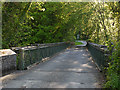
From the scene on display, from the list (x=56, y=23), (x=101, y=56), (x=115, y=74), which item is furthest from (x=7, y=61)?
(x=56, y=23)

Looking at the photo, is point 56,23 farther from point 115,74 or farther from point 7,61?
point 115,74

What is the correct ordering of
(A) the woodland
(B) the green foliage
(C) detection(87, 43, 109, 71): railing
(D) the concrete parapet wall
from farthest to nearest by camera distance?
(D) the concrete parapet wall, (C) detection(87, 43, 109, 71): railing, (A) the woodland, (B) the green foliage

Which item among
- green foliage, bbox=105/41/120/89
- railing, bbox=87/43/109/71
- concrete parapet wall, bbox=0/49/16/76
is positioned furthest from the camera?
concrete parapet wall, bbox=0/49/16/76

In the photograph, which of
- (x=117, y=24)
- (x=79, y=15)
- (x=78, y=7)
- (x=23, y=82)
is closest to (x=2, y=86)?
(x=23, y=82)

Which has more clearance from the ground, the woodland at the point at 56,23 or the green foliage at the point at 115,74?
the woodland at the point at 56,23

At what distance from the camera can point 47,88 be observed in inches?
264

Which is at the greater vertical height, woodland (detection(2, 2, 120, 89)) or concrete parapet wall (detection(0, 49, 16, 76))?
woodland (detection(2, 2, 120, 89))

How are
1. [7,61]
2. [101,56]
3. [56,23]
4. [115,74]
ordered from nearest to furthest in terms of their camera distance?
1. [115,74]
2. [7,61]
3. [101,56]
4. [56,23]

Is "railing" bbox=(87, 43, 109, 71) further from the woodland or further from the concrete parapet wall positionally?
the concrete parapet wall

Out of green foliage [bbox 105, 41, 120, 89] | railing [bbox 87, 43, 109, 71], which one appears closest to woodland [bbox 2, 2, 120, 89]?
green foliage [bbox 105, 41, 120, 89]

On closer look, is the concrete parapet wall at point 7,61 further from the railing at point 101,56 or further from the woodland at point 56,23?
the railing at point 101,56

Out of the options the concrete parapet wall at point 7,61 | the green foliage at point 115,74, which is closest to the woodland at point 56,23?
the green foliage at point 115,74

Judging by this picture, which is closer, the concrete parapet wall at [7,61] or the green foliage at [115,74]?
the green foliage at [115,74]

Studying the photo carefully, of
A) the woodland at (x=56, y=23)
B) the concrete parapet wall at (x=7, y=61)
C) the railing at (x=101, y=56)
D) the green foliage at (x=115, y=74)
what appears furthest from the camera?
the concrete parapet wall at (x=7, y=61)
